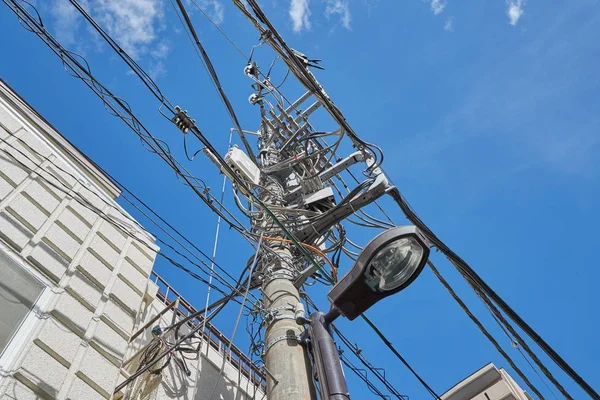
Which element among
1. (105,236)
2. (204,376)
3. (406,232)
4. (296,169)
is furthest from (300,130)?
(406,232)

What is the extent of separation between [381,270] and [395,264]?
0.09 metres

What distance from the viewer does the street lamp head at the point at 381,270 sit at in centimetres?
264

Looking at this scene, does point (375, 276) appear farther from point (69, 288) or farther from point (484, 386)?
point (484, 386)

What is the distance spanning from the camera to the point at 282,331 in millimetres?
3553

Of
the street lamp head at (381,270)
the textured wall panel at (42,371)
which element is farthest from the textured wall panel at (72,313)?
the street lamp head at (381,270)

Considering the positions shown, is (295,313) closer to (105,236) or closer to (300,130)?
(105,236)

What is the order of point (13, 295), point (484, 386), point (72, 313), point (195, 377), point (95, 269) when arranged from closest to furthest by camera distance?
point (13, 295)
point (72, 313)
point (95, 269)
point (195, 377)
point (484, 386)

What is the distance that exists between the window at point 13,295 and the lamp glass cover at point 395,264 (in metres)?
3.25

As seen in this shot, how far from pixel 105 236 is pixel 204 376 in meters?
2.21

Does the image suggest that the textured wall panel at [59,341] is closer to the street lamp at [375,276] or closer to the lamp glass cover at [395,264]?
the street lamp at [375,276]

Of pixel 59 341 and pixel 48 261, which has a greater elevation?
pixel 48 261

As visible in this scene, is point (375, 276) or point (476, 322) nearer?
point (375, 276)

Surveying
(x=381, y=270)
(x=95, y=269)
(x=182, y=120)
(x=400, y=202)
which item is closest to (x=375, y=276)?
(x=381, y=270)

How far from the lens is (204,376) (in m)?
6.34
